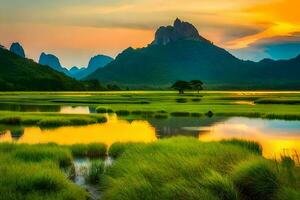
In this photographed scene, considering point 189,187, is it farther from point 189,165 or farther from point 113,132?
point 113,132

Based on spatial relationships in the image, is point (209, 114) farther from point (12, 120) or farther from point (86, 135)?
point (86, 135)

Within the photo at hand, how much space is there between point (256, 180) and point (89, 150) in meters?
17.4

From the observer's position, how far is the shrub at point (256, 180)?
16.4 metres

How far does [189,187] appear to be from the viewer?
16.2 m

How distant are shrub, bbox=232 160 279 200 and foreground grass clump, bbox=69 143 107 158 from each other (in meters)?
15.4

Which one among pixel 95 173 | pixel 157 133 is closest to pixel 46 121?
pixel 157 133

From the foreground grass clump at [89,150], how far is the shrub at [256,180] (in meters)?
15.4

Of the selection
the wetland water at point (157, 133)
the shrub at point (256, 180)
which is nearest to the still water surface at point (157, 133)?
the wetland water at point (157, 133)

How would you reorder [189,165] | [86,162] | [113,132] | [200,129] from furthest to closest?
[200,129]
[113,132]
[86,162]
[189,165]

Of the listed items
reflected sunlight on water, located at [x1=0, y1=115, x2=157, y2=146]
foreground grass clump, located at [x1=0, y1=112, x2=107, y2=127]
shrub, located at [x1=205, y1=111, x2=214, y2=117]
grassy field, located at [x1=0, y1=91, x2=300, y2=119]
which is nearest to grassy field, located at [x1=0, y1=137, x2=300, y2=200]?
reflected sunlight on water, located at [x1=0, y1=115, x2=157, y2=146]

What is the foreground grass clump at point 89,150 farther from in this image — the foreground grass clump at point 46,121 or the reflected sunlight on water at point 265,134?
the foreground grass clump at point 46,121

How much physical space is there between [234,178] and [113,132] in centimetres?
3205

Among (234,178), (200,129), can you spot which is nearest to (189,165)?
(234,178)

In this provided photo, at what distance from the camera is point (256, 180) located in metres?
16.9
